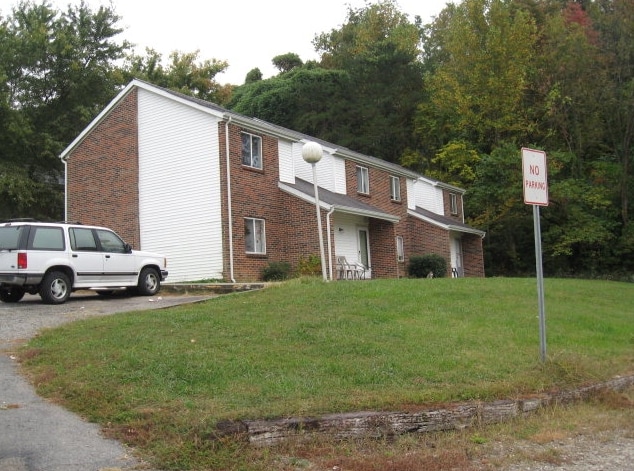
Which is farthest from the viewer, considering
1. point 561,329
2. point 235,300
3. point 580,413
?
point 235,300

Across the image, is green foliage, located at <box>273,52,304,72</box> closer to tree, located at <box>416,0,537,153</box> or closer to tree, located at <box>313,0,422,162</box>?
tree, located at <box>313,0,422,162</box>

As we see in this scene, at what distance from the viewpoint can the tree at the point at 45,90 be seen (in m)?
31.4

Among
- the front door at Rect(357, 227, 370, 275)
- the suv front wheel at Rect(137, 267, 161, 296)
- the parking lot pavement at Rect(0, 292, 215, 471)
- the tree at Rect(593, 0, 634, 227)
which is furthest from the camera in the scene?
the tree at Rect(593, 0, 634, 227)

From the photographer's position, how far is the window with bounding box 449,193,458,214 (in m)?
36.3

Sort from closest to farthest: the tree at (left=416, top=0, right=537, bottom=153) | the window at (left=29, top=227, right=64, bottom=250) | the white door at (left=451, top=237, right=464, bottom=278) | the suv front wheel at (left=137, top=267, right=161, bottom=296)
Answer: the window at (left=29, top=227, right=64, bottom=250)
the suv front wheel at (left=137, top=267, right=161, bottom=296)
the white door at (left=451, top=237, right=464, bottom=278)
the tree at (left=416, top=0, right=537, bottom=153)

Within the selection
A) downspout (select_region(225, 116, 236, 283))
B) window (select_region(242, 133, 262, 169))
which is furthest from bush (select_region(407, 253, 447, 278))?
downspout (select_region(225, 116, 236, 283))

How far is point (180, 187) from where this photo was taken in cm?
2173

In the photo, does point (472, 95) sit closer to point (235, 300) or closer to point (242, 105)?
point (242, 105)

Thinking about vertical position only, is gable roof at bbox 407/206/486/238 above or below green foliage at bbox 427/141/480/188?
below

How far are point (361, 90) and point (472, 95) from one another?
25.6 ft

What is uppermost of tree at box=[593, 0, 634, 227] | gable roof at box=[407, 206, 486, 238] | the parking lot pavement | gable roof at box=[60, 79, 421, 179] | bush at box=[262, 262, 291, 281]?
tree at box=[593, 0, 634, 227]

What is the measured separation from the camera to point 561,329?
37.0 feet

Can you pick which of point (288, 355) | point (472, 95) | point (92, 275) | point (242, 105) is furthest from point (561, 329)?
point (242, 105)

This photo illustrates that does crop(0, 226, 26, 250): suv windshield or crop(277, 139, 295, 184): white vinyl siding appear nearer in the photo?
crop(0, 226, 26, 250): suv windshield
